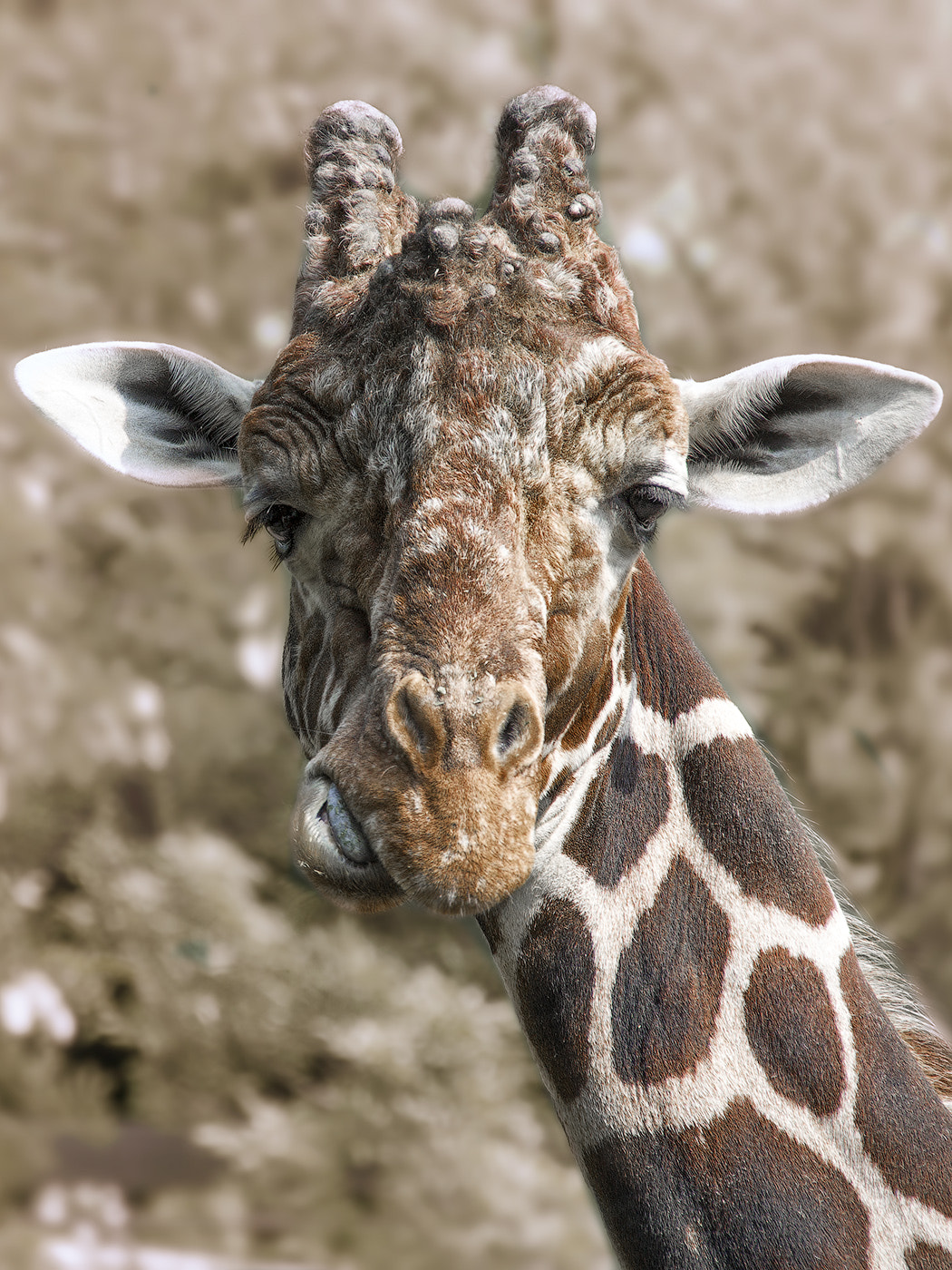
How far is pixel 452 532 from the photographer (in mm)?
2121

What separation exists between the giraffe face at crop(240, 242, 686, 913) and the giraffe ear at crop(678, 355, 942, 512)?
28cm

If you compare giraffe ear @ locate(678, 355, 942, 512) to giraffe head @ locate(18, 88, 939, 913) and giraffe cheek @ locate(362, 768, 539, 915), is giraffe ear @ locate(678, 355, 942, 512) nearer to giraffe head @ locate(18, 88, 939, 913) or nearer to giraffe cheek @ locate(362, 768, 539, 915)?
giraffe head @ locate(18, 88, 939, 913)

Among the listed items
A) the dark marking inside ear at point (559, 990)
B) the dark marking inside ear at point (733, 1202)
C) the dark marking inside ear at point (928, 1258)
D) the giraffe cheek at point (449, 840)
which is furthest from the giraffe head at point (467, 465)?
the dark marking inside ear at point (928, 1258)

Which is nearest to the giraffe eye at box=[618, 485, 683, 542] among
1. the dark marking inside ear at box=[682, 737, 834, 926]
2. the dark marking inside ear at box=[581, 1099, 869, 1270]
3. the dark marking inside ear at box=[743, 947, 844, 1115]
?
the dark marking inside ear at box=[682, 737, 834, 926]

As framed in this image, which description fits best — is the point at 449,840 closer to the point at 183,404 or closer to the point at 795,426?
the point at 795,426

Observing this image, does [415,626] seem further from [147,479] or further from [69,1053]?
[69,1053]

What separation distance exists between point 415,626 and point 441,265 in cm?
80

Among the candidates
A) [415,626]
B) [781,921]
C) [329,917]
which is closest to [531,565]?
[415,626]

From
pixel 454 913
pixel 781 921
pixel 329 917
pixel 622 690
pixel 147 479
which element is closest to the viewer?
pixel 454 913

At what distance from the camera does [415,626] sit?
205 cm

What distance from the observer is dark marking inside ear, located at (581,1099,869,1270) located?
2170 mm

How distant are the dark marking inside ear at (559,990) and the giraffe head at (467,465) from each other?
372mm

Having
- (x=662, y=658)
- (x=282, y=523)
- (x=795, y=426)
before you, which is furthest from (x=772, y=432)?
(x=282, y=523)

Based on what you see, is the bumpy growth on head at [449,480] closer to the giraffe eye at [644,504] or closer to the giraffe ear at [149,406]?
the giraffe eye at [644,504]
